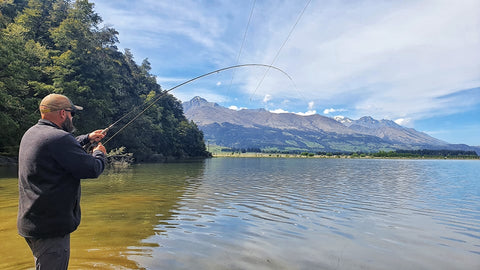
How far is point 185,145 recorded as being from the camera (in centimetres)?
11919

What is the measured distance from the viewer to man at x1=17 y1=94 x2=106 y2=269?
3.56 m

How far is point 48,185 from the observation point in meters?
3.61

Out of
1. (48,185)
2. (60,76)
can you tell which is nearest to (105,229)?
(48,185)

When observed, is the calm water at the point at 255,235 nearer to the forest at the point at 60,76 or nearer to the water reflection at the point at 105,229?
the water reflection at the point at 105,229

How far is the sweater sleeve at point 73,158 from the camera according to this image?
140 inches

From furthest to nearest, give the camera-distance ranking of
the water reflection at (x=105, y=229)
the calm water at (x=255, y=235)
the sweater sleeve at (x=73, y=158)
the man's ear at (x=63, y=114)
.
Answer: the calm water at (x=255, y=235), the water reflection at (x=105, y=229), the man's ear at (x=63, y=114), the sweater sleeve at (x=73, y=158)

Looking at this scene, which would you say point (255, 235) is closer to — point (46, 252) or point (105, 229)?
point (105, 229)

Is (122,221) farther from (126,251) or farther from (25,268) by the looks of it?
(25,268)

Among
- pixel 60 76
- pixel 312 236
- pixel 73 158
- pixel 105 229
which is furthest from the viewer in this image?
pixel 60 76

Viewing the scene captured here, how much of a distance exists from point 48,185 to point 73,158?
48 cm

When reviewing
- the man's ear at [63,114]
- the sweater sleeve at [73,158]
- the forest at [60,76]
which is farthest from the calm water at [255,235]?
the forest at [60,76]

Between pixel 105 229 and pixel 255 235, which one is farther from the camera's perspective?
pixel 255 235

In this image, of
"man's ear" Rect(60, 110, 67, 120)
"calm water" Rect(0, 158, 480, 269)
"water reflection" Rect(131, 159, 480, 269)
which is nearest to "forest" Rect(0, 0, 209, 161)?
"calm water" Rect(0, 158, 480, 269)

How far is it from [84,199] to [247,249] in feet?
38.5
